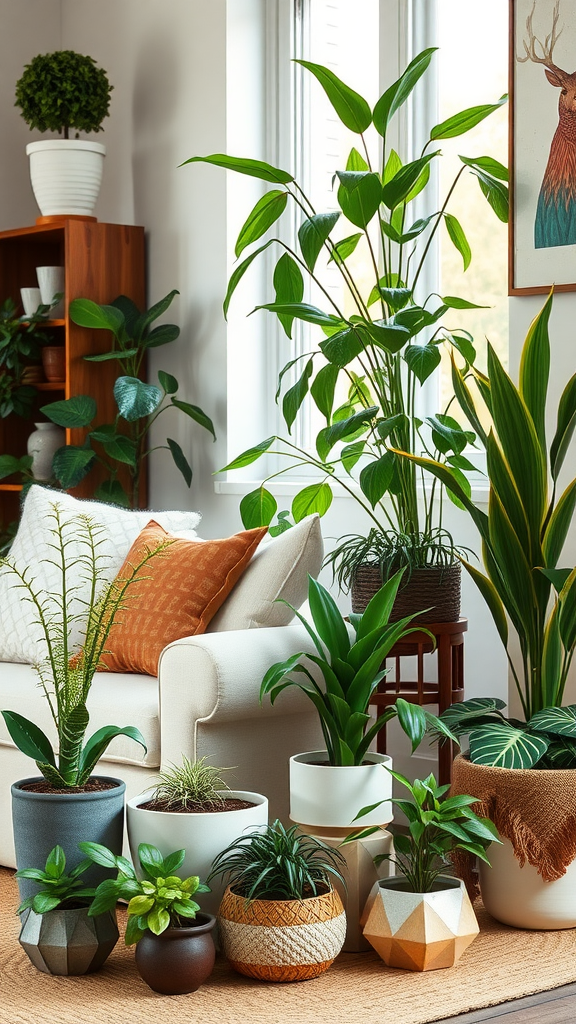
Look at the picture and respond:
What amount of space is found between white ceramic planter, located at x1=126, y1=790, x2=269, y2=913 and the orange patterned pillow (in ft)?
1.98

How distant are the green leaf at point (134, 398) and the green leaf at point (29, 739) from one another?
5.83 ft

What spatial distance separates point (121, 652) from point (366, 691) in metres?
0.72

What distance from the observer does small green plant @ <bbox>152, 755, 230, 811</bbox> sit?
2.42 metres

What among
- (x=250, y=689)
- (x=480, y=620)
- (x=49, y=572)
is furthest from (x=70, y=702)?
(x=480, y=620)

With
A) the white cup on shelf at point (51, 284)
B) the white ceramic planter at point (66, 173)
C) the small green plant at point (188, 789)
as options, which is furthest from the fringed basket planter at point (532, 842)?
the white ceramic planter at point (66, 173)

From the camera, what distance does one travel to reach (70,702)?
7.89 feet

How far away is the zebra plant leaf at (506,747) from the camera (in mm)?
2502

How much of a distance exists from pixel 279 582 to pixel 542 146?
3.80 ft

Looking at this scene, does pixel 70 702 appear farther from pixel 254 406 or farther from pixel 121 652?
pixel 254 406

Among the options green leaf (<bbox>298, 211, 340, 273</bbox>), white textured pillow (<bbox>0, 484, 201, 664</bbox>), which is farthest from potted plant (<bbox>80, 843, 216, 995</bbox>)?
green leaf (<bbox>298, 211, 340, 273</bbox>)

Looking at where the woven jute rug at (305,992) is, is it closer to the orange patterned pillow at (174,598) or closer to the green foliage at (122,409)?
the orange patterned pillow at (174,598)

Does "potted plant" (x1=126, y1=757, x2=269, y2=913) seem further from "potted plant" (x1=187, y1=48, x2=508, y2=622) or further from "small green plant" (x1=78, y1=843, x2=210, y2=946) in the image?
"potted plant" (x1=187, y1=48, x2=508, y2=622)

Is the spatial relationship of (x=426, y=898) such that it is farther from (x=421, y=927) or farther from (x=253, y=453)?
(x=253, y=453)

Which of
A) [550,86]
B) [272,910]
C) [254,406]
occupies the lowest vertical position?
[272,910]
